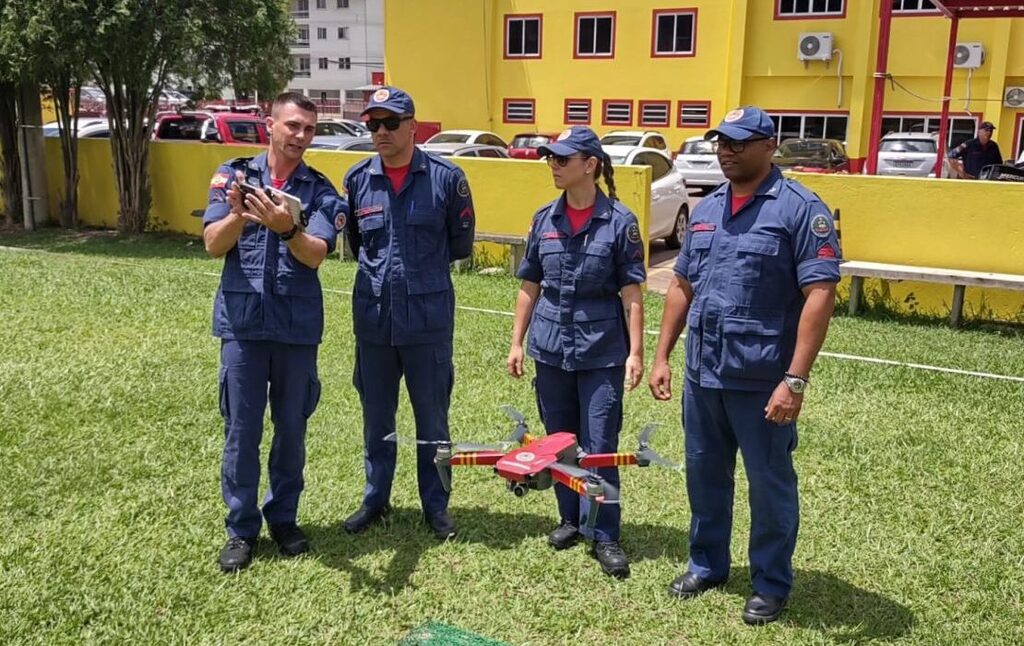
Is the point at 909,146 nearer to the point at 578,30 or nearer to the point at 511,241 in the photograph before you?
the point at 578,30

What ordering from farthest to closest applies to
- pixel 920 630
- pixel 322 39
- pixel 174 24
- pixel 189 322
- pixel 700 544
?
pixel 322 39 < pixel 174 24 < pixel 189 322 < pixel 700 544 < pixel 920 630

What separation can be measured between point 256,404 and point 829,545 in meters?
Answer: 2.55

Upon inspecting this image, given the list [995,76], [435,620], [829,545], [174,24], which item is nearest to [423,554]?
[435,620]

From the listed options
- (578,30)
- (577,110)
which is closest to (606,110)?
(577,110)

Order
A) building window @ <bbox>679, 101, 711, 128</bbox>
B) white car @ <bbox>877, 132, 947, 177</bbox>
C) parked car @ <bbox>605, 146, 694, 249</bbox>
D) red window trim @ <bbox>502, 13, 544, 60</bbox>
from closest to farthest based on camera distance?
parked car @ <bbox>605, 146, 694, 249</bbox> → white car @ <bbox>877, 132, 947, 177</bbox> → building window @ <bbox>679, 101, 711, 128</bbox> → red window trim @ <bbox>502, 13, 544, 60</bbox>

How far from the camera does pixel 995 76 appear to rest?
76.2 feet

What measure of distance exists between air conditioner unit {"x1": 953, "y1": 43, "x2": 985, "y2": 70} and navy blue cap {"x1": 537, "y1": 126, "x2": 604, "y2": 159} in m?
22.5

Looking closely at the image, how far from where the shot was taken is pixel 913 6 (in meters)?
24.0

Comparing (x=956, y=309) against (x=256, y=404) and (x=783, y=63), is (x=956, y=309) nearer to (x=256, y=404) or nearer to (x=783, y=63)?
(x=256, y=404)

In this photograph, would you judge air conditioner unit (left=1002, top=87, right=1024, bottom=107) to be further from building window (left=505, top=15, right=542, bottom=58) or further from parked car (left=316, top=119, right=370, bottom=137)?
parked car (left=316, top=119, right=370, bottom=137)

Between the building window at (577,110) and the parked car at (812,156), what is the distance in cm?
798

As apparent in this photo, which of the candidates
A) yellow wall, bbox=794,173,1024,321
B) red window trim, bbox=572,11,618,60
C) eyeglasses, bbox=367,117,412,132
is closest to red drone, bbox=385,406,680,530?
eyeglasses, bbox=367,117,412,132

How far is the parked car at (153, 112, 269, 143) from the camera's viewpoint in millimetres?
20000

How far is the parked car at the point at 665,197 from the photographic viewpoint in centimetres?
1223
